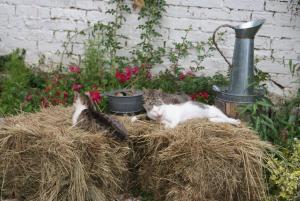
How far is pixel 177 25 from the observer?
5043mm

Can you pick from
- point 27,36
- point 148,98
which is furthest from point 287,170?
point 27,36

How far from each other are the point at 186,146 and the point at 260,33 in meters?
2.40

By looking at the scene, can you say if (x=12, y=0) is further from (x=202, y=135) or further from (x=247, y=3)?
(x=202, y=135)

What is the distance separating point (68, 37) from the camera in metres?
5.22

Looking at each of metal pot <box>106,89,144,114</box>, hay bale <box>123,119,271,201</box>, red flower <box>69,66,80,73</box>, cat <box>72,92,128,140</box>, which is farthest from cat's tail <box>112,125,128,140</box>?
red flower <box>69,66,80,73</box>

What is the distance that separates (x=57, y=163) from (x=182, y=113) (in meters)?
1.09

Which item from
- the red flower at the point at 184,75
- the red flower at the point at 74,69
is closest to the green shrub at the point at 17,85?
the red flower at the point at 74,69

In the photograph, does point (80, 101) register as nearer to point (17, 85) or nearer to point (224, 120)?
point (224, 120)

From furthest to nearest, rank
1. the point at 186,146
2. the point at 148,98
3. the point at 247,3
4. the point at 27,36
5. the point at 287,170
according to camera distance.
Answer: the point at 27,36, the point at 247,3, the point at 148,98, the point at 287,170, the point at 186,146

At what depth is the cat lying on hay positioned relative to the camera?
11.3ft

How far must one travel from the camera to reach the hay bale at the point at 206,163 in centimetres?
306

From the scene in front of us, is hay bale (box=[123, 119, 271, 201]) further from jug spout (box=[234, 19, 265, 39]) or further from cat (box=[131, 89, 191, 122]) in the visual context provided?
jug spout (box=[234, 19, 265, 39])

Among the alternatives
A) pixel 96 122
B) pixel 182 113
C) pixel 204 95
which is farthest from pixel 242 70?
pixel 96 122

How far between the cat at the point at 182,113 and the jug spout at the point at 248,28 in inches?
29.7
